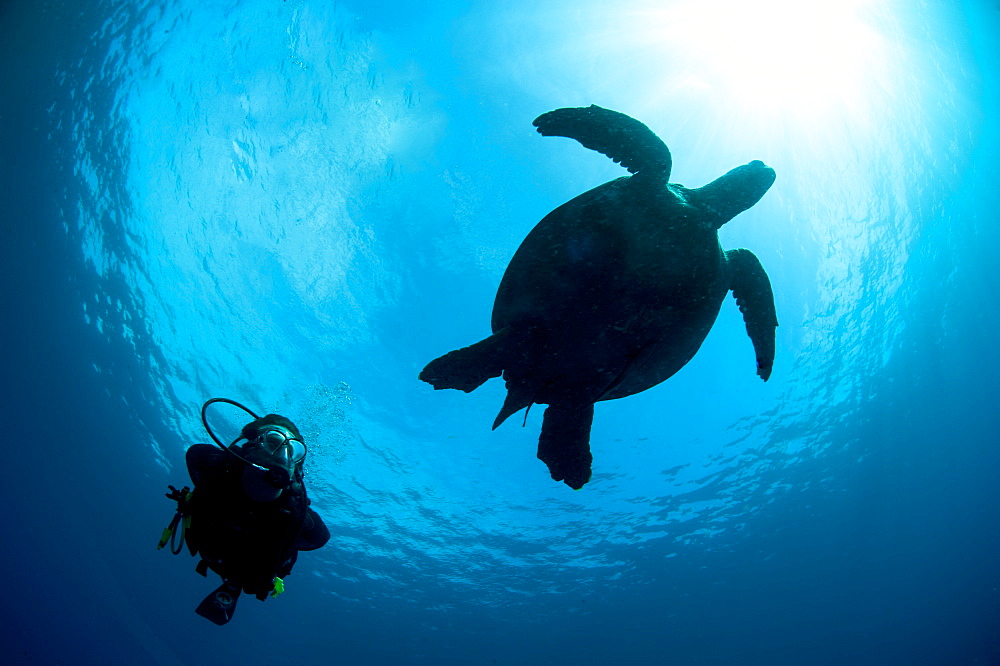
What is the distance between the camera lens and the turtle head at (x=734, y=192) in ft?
12.7

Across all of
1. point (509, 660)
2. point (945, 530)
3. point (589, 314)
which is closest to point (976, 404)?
point (945, 530)

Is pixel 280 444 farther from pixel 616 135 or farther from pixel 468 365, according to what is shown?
pixel 616 135

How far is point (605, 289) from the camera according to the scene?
3369mm

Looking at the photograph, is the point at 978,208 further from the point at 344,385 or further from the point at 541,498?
the point at 344,385

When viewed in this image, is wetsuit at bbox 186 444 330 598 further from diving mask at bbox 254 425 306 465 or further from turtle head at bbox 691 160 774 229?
turtle head at bbox 691 160 774 229

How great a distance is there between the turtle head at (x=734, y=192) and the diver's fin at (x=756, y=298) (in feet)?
1.55

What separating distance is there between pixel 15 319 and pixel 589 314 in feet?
85.4

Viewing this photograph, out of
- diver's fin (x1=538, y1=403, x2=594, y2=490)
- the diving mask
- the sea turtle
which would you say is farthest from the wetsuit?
diver's fin (x1=538, y1=403, x2=594, y2=490)

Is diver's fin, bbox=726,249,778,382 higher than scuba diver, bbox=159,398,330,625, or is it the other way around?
diver's fin, bbox=726,249,778,382

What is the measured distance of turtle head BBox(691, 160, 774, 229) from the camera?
12.7ft

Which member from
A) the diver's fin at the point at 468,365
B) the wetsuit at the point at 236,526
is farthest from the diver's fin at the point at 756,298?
the wetsuit at the point at 236,526

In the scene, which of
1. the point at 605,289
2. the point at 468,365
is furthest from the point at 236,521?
the point at 605,289

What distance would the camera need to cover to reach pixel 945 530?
27.9 m

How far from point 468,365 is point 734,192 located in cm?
313
